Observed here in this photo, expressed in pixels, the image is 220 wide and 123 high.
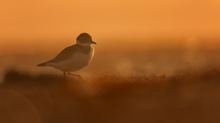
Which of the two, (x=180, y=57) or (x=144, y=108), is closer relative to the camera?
(x=144, y=108)

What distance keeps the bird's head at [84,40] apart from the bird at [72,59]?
1.8 inches

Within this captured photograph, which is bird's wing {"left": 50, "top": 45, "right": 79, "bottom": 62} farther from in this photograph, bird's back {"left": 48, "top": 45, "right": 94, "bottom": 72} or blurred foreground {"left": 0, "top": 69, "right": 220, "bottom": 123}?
blurred foreground {"left": 0, "top": 69, "right": 220, "bottom": 123}

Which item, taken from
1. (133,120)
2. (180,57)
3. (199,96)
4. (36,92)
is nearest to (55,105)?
(36,92)

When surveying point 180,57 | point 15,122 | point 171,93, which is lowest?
point 15,122

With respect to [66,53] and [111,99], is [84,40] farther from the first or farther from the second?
[111,99]

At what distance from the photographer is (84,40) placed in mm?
7625

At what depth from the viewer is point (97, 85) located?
684 centimetres

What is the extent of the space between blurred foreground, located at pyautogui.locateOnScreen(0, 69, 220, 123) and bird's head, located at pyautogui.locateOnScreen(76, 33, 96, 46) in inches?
24.8

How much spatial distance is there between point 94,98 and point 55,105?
38cm

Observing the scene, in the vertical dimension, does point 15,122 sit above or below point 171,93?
below

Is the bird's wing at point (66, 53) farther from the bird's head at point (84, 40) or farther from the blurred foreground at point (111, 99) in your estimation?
the blurred foreground at point (111, 99)

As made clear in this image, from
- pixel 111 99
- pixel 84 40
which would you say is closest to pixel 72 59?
pixel 84 40

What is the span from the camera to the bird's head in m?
7.58

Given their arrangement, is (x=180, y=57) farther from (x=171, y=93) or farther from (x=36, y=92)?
(x=36, y=92)
